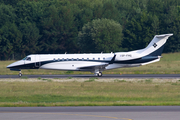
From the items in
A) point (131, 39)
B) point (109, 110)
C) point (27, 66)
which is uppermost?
point (131, 39)

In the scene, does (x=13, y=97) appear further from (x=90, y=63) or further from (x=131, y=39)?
(x=131, y=39)

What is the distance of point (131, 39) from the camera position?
8894 cm

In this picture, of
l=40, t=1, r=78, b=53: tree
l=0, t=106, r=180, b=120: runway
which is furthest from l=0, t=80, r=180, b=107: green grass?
l=40, t=1, r=78, b=53: tree

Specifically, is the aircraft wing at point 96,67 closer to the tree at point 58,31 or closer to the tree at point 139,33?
the tree at point 139,33

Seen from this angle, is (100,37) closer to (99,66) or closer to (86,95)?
(99,66)

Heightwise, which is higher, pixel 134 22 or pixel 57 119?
pixel 134 22

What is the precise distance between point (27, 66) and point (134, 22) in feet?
176

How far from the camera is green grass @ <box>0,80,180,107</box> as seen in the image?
2092 cm

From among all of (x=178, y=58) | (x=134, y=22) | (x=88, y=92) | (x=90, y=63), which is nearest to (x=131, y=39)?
(x=134, y=22)

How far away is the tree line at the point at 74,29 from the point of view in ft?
281

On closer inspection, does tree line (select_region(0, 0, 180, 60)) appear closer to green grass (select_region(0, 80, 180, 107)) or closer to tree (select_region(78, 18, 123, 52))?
tree (select_region(78, 18, 123, 52))

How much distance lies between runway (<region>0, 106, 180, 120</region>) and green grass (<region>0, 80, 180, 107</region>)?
169 centimetres

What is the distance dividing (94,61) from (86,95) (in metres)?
17.5

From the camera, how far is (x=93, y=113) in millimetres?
16375
